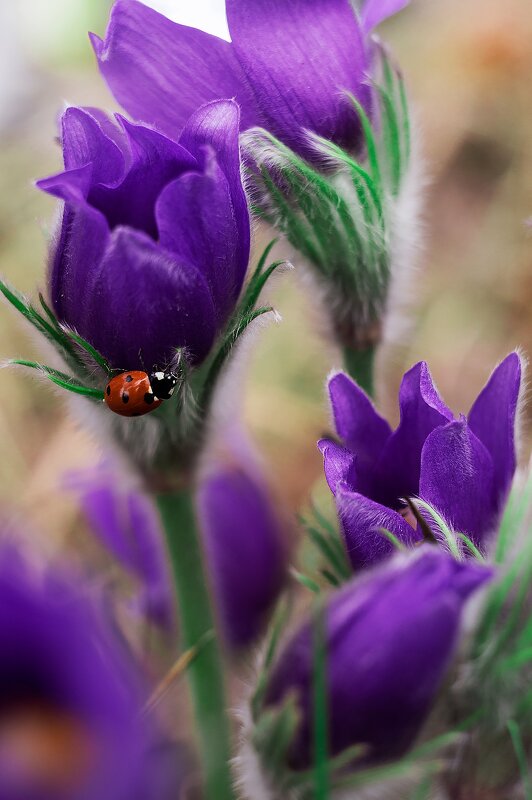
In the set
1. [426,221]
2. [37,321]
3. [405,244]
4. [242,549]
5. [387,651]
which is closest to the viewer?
[387,651]

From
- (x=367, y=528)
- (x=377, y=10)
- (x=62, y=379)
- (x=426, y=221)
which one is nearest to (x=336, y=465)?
(x=367, y=528)

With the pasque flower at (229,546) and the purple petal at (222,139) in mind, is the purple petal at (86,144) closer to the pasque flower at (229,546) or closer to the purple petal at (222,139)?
the purple petal at (222,139)

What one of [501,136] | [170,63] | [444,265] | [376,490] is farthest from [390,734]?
[501,136]

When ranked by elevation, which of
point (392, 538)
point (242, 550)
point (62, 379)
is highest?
point (62, 379)

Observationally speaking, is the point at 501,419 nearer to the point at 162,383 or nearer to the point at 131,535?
the point at 162,383

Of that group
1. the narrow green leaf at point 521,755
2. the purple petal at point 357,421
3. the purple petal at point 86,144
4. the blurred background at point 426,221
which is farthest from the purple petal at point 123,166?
the blurred background at point 426,221

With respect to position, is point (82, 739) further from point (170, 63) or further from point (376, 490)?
point (170, 63)
